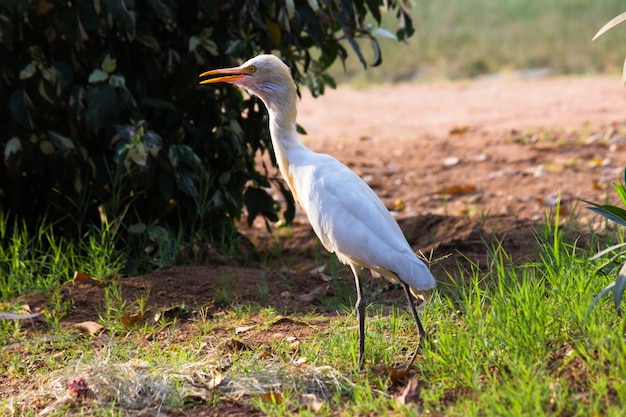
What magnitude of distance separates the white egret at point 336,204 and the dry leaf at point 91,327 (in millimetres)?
1081

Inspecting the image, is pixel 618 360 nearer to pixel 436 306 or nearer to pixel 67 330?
pixel 436 306

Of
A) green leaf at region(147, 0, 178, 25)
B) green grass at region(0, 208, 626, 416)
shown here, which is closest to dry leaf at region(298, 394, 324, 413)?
green grass at region(0, 208, 626, 416)

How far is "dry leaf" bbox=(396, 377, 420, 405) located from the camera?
339 centimetres

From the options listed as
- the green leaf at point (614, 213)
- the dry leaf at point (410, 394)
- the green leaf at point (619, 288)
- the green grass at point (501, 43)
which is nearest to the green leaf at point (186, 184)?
the dry leaf at point (410, 394)

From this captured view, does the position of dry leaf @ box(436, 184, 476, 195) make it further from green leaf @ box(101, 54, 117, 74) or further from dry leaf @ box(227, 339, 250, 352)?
dry leaf @ box(227, 339, 250, 352)

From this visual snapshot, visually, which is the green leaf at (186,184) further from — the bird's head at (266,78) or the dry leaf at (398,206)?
the dry leaf at (398,206)

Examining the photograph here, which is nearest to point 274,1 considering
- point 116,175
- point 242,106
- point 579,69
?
point 242,106

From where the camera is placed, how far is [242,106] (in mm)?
5516

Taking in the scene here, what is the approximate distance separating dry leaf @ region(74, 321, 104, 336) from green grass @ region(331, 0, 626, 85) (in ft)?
30.1

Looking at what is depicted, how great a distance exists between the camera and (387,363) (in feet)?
12.3

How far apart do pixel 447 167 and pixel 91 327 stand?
4068 mm

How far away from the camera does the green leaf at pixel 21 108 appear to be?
15.9 feet

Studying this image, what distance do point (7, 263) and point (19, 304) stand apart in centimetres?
53

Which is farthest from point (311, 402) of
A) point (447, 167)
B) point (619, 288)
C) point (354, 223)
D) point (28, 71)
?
point (447, 167)
